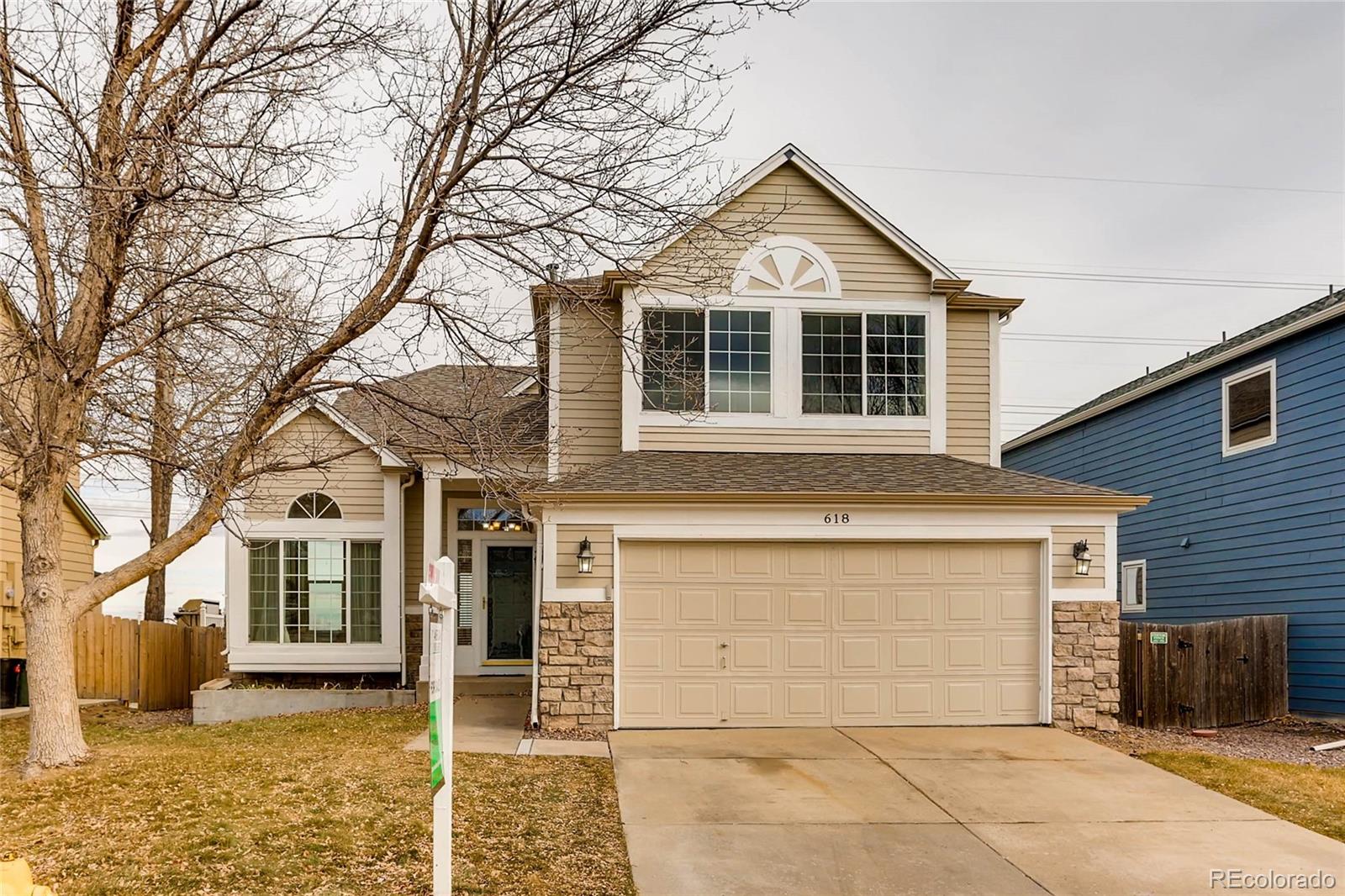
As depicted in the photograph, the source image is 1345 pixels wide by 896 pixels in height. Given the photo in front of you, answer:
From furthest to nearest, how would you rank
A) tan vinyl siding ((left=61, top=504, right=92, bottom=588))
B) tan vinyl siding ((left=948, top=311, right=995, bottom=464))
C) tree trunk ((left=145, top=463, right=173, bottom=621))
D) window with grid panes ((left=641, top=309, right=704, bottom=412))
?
1. tan vinyl siding ((left=61, top=504, right=92, bottom=588))
2. tree trunk ((left=145, top=463, right=173, bottom=621))
3. tan vinyl siding ((left=948, top=311, right=995, bottom=464))
4. window with grid panes ((left=641, top=309, right=704, bottom=412))

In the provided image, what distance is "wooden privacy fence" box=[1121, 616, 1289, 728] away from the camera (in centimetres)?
1188

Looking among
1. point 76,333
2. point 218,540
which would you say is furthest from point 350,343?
point 218,540

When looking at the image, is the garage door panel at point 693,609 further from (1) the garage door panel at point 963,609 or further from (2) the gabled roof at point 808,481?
(1) the garage door panel at point 963,609

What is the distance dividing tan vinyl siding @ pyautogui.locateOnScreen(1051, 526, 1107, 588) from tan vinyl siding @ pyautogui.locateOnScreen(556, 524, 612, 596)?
5.06 meters

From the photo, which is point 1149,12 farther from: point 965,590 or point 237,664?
point 237,664

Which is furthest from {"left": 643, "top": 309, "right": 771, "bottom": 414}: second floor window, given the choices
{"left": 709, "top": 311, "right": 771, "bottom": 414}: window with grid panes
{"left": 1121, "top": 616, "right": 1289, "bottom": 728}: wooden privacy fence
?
{"left": 1121, "top": 616, "right": 1289, "bottom": 728}: wooden privacy fence

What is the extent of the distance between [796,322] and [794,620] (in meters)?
3.93

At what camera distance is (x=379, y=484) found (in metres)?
13.9

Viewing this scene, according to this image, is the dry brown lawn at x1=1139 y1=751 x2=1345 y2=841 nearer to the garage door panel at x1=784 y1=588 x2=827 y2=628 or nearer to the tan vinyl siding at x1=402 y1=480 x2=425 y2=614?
the garage door panel at x1=784 y1=588 x2=827 y2=628

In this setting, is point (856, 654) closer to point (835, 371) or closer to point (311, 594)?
point (835, 371)

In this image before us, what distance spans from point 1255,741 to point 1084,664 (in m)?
2.46

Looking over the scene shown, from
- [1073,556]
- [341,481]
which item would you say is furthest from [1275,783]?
[341,481]

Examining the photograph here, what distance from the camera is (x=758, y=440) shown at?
1223cm

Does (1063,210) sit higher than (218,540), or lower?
higher
